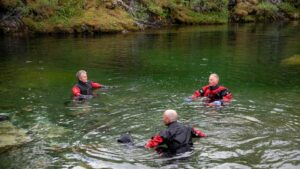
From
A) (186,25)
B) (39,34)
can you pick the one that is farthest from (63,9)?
(186,25)

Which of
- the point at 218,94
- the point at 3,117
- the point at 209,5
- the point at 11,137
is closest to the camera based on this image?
the point at 11,137

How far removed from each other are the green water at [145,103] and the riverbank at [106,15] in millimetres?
8318

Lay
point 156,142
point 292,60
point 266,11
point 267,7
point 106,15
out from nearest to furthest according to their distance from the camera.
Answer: point 156,142 → point 292,60 → point 106,15 → point 267,7 → point 266,11

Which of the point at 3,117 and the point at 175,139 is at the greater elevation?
the point at 175,139

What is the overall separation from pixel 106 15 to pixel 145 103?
28.7m

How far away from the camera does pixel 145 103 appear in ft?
51.8

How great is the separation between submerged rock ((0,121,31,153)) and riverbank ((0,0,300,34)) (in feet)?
93.1

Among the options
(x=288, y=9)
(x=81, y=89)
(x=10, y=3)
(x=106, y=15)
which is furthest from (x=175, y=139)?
(x=288, y=9)

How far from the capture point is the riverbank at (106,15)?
4053cm

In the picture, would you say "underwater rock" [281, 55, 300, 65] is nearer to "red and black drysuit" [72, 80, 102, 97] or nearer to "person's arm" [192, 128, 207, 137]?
"red and black drysuit" [72, 80, 102, 97]

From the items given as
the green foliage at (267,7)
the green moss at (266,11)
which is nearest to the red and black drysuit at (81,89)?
the green moss at (266,11)

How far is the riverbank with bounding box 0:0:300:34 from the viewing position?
4053cm

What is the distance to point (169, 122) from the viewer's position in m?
10.2

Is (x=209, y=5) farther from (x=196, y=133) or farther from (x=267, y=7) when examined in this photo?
(x=196, y=133)
